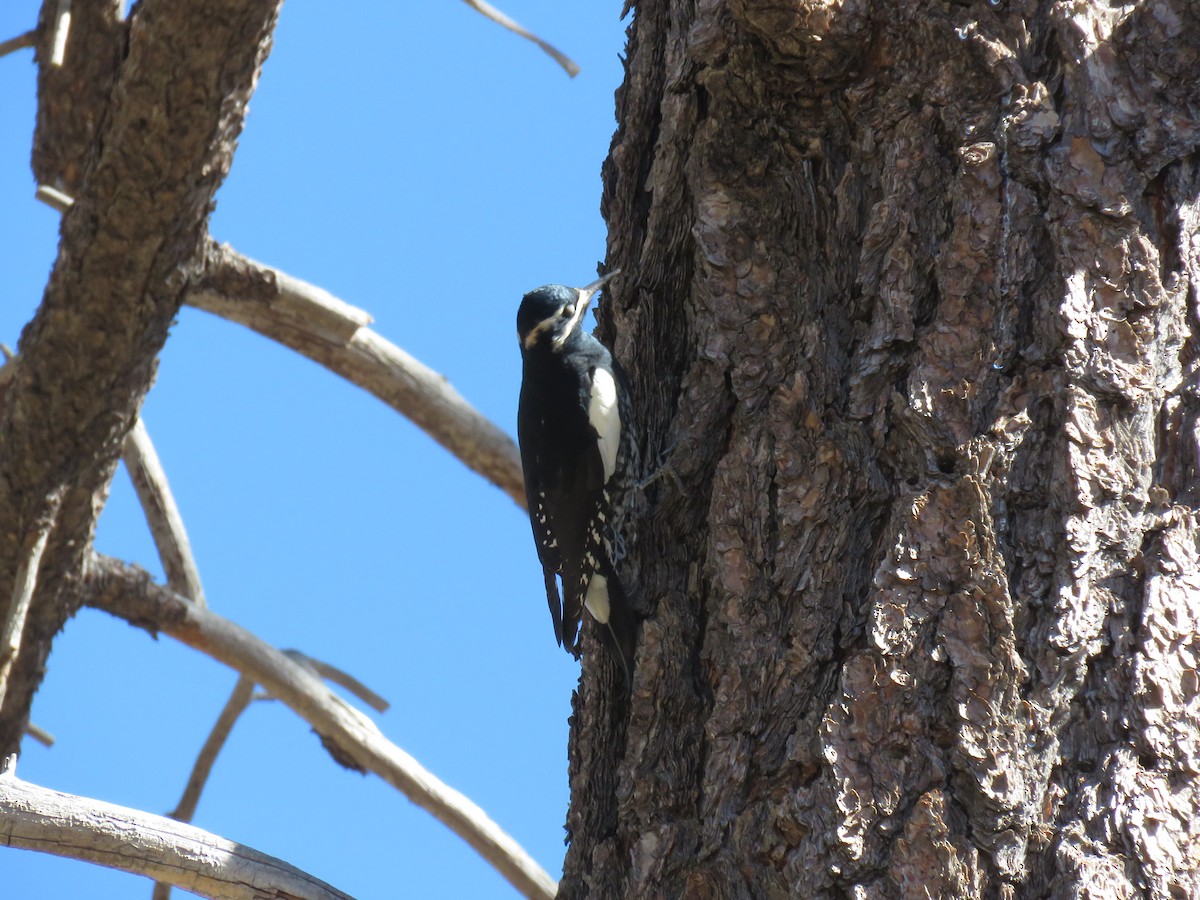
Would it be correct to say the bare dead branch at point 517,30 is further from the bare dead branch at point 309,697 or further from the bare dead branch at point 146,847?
the bare dead branch at point 146,847

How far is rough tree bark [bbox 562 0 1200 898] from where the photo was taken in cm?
146

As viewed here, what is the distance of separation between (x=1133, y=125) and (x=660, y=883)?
50.1 inches

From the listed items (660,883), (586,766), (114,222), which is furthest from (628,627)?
(114,222)

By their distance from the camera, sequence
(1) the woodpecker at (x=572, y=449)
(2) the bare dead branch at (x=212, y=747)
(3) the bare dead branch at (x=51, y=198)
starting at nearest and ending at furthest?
(1) the woodpecker at (x=572, y=449) → (3) the bare dead branch at (x=51, y=198) → (2) the bare dead branch at (x=212, y=747)

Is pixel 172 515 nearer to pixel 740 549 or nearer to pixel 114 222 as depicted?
pixel 114 222

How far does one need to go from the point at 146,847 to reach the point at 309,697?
2480 millimetres

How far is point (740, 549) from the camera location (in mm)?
1853

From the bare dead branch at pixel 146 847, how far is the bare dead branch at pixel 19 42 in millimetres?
2926

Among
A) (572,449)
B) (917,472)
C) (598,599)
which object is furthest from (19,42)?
(917,472)

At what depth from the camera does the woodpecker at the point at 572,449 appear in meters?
2.75

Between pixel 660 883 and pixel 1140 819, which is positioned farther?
pixel 660 883

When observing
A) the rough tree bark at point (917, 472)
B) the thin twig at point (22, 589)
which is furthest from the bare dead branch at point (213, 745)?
the rough tree bark at point (917, 472)

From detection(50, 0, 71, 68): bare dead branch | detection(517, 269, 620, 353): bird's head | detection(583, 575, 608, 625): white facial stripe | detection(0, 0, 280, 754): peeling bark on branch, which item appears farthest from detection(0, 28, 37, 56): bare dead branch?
detection(583, 575, 608, 625): white facial stripe

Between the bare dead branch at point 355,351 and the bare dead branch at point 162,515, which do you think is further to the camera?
the bare dead branch at point 162,515
